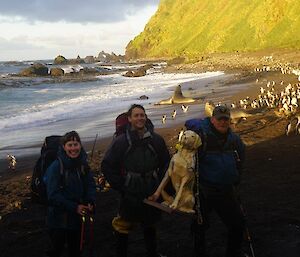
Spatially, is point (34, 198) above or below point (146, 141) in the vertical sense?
below

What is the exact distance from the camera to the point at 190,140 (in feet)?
15.8

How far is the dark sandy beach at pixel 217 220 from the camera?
20.2 feet

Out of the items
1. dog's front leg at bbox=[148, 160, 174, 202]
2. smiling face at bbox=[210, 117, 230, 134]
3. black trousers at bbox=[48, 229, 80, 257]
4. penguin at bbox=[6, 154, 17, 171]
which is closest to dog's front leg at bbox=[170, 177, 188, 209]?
dog's front leg at bbox=[148, 160, 174, 202]

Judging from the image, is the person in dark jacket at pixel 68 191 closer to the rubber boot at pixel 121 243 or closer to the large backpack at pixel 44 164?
the large backpack at pixel 44 164

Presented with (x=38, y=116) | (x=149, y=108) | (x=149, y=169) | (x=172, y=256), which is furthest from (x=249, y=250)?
(x=38, y=116)

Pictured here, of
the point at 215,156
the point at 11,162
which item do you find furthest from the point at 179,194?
the point at 11,162

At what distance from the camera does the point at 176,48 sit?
144 meters

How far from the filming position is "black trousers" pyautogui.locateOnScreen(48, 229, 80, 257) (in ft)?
16.9

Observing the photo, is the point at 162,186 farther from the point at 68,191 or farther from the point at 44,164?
the point at 44,164

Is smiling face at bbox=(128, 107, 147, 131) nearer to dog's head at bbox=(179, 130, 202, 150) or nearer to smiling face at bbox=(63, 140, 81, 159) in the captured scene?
dog's head at bbox=(179, 130, 202, 150)

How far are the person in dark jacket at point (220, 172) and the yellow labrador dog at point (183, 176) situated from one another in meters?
0.14

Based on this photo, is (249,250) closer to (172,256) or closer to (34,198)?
(172,256)

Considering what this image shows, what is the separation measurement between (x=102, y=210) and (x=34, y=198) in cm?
300

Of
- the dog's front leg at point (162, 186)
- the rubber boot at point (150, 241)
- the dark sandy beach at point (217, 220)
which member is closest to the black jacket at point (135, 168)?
the dog's front leg at point (162, 186)
